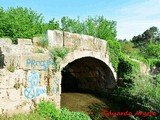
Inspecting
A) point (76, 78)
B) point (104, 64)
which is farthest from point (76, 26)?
point (104, 64)

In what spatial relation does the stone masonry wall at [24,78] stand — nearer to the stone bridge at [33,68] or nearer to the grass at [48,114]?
the stone bridge at [33,68]

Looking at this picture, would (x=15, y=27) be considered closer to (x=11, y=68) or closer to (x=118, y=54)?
(x=118, y=54)

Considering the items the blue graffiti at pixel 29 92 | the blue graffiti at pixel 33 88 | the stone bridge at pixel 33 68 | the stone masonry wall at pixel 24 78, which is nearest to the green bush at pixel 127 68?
the stone bridge at pixel 33 68

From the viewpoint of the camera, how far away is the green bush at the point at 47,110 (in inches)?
340

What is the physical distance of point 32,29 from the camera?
20.1m

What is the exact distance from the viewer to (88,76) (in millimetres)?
14891

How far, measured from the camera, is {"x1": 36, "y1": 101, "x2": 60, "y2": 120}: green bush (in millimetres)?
8645

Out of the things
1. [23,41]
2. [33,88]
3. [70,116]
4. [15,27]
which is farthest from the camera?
[15,27]

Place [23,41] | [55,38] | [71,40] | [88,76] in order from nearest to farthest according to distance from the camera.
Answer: [23,41] → [55,38] → [71,40] → [88,76]

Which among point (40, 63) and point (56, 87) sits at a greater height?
point (40, 63)

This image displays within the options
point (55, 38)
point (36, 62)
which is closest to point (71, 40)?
point (55, 38)

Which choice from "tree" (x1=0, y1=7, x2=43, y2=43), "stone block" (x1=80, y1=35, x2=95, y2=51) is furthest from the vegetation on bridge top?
"stone block" (x1=80, y1=35, x2=95, y2=51)

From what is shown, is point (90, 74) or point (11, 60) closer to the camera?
point (11, 60)

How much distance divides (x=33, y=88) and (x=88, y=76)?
6482 mm
